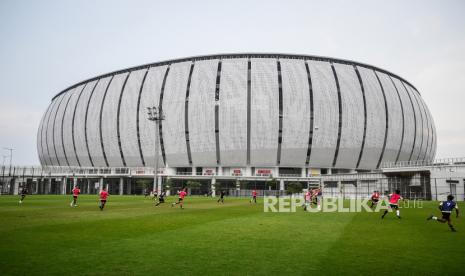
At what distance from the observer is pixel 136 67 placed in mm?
83938

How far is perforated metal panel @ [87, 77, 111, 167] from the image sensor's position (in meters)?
82.1

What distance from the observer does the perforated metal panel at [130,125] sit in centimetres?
7712

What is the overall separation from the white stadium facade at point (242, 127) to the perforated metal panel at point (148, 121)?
225mm

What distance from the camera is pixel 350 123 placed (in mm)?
72438

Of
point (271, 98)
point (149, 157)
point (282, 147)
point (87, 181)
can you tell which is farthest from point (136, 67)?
point (282, 147)

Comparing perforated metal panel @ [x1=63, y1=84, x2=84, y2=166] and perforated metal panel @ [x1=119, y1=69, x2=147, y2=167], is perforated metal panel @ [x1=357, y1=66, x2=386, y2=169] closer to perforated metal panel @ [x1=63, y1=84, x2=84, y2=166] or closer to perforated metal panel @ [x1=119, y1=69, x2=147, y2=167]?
perforated metal panel @ [x1=119, y1=69, x2=147, y2=167]

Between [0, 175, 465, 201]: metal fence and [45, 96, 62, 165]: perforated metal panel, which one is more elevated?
[45, 96, 62, 165]: perforated metal panel

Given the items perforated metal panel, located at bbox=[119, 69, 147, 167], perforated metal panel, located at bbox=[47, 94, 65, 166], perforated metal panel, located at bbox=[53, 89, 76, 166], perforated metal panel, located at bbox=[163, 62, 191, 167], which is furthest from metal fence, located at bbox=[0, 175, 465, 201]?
perforated metal panel, located at bbox=[47, 94, 65, 166]

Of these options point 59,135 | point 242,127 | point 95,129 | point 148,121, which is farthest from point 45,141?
point 242,127

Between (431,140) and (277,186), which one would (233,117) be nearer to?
(277,186)

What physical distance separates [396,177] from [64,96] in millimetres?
Result: 85853

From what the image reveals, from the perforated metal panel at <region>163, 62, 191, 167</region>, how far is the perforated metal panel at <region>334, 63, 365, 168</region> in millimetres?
31623

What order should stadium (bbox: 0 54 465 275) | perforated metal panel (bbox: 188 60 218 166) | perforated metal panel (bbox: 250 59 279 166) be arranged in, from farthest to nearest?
1. perforated metal panel (bbox: 188 60 218 166)
2. perforated metal panel (bbox: 250 59 279 166)
3. stadium (bbox: 0 54 465 275)

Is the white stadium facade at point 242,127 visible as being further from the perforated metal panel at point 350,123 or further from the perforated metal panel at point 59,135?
the perforated metal panel at point 59,135
